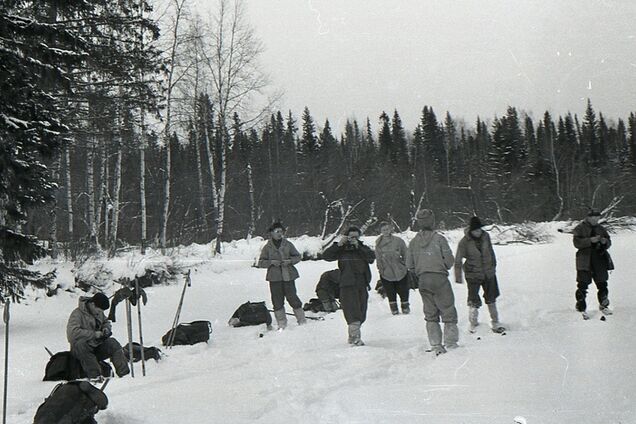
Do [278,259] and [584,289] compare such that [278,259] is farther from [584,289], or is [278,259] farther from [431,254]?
[584,289]

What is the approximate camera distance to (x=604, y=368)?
4.88 meters

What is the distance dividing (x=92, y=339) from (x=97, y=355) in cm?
29

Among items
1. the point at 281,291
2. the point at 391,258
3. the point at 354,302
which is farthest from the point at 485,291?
the point at 281,291

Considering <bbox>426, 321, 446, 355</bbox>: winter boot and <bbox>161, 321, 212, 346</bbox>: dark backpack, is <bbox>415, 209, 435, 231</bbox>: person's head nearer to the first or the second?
<bbox>426, 321, 446, 355</bbox>: winter boot

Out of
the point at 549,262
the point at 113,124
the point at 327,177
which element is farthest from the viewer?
the point at 327,177

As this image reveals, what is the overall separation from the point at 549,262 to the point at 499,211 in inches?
684

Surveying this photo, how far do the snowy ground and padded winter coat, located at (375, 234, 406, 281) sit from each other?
73 cm

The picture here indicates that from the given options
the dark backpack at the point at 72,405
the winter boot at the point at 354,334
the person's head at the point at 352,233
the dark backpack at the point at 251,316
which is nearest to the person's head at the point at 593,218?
the person's head at the point at 352,233

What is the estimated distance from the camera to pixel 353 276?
24.5 ft

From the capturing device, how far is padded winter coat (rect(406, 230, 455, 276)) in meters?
6.56

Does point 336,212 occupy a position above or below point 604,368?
above

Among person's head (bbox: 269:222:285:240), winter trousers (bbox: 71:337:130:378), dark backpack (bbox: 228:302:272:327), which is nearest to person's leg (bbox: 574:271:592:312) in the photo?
person's head (bbox: 269:222:285:240)

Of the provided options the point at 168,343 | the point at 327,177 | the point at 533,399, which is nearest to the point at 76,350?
the point at 168,343

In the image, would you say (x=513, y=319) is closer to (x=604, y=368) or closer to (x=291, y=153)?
(x=604, y=368)
